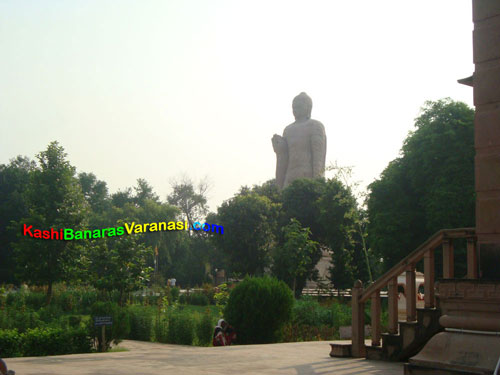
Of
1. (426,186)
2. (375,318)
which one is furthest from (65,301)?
(375,318)

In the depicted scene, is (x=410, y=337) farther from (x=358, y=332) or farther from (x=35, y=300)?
(x=35, y=300)

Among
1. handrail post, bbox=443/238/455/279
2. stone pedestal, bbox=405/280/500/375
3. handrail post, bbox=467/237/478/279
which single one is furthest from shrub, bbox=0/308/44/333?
stone pedestal, bbox=405/280/500/375

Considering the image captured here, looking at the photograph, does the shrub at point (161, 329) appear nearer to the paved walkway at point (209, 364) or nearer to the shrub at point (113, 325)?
the shrub at point (113, 325)

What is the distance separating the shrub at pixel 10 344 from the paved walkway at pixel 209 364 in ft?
10.4

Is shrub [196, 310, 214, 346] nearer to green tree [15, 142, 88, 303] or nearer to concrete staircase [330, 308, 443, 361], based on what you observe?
concrete staircase [330, 308, 443, 361]

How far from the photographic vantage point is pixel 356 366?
930cm

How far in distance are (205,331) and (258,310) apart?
83.3 inches

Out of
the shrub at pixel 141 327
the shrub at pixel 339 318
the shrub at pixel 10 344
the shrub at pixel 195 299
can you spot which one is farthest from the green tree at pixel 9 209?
the shrub at pixel 10 344

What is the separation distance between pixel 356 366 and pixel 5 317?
10.4m

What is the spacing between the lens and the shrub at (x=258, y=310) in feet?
53.2

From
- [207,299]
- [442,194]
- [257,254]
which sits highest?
[442,194]

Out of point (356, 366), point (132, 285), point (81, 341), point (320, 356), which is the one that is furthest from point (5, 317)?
point (356, 366)

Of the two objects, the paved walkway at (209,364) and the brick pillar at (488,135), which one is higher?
the brick pillar at (488,135)

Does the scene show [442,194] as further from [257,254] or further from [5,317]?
[5,317]
